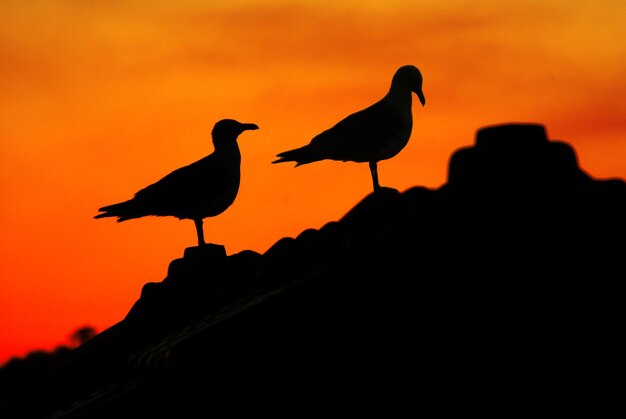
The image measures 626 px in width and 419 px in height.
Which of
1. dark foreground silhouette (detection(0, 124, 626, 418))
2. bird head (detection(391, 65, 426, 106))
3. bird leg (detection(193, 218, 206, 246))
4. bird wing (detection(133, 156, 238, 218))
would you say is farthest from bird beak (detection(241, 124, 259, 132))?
dark foreground silhouette (detection(0, 124, 626, 418))

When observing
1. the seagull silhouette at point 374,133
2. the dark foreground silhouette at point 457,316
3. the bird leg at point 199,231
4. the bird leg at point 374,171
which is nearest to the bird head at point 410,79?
the seagull silhouette at point 374,133

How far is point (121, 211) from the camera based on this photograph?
12070 millimetres

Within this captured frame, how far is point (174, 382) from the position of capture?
537 centimetres

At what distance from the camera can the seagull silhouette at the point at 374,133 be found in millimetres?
12297

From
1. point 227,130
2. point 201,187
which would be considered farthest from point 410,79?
point 201,187

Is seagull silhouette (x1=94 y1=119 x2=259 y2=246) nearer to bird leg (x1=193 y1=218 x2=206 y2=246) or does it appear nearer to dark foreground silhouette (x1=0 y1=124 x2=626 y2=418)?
bird leg (x1=193 y1=218 x2=206 y2=246)

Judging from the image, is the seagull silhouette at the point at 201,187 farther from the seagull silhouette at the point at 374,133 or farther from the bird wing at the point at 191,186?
the seagull silhouette at the point at 374,133

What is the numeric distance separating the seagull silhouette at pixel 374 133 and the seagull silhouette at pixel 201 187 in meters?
1.31

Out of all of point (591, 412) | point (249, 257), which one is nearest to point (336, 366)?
point (591, 412)

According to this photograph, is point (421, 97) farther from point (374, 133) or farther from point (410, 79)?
point (374, 133)

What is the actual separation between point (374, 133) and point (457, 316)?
329 inches

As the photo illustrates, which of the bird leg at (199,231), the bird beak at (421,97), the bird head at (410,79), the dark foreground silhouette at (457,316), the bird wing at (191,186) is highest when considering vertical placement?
the bird head at (410,79)

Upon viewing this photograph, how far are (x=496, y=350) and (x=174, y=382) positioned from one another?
185 cm

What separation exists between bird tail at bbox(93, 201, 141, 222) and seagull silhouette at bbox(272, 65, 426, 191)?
2041 mm
